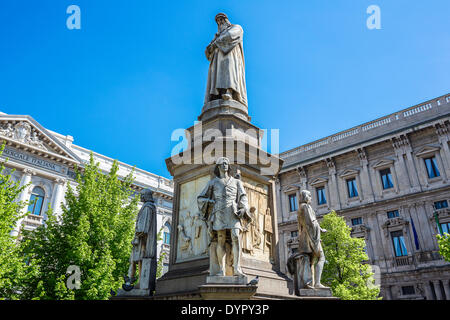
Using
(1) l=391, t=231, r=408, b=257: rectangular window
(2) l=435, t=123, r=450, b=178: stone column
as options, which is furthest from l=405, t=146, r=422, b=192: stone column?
(1) l=391, t=231, r=408, b=257: rectangular window

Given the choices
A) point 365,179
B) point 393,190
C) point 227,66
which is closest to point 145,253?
point 227,66

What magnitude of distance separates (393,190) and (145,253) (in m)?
27.2

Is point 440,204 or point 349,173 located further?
point 349,173

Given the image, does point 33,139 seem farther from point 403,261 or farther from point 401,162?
point 403,261

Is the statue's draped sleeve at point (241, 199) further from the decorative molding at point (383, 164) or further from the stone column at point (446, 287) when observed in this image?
the decorative molding at point (383, 164)

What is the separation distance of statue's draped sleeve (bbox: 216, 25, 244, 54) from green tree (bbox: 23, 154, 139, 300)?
1180 centimetres

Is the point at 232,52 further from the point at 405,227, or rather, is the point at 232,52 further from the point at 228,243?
the point at 405,227

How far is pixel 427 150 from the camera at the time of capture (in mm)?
27750

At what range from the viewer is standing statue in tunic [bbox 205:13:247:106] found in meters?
8.71

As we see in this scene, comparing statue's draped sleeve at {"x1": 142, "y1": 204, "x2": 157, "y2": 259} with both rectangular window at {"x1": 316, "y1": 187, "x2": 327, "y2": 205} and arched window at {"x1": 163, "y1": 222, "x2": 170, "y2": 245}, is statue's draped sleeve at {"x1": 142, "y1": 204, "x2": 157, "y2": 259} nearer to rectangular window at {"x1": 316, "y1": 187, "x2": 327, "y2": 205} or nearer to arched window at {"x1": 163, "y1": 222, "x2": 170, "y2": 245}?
arched window at {"x1": 163, "y1": 222, "x2": 170, "y2": 245}

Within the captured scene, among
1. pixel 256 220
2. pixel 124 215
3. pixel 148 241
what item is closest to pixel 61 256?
pixel 124 215

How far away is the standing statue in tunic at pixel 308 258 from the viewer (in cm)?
670

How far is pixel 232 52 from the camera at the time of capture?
9.06 meters

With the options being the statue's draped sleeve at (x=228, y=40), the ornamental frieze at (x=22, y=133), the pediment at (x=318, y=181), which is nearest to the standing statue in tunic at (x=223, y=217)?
the statue's draped sleeve at (x=228, y=40)
